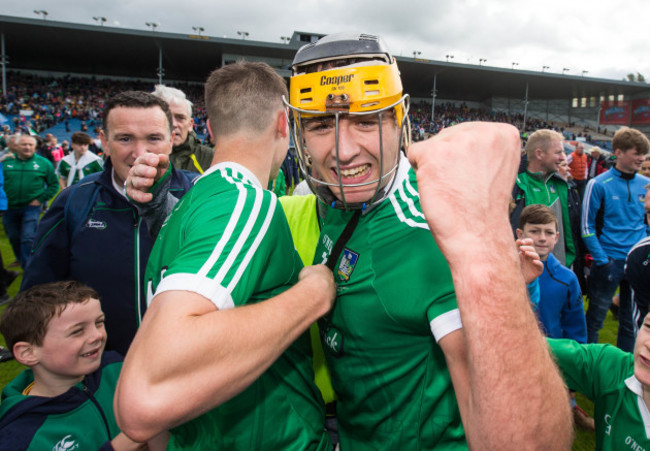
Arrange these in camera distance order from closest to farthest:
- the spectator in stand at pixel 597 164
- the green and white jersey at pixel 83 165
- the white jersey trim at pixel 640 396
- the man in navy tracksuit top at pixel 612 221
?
1. the white jersey trim at pixel 640 396
2. the man in navy tracksuit top at pixel 612 221
3. the green and white jersey at pixel 83 165
4. the spectator in stand at pixel 597 164

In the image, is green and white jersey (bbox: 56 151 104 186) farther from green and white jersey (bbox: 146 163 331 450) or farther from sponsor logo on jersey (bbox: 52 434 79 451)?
green and white jersey (bbox: 146 163 331 450)

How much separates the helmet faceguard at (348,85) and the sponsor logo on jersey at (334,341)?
0.44 meters

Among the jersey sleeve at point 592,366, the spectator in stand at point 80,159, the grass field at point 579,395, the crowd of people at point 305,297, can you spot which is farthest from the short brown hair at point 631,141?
the spectator in stand at point 80,159

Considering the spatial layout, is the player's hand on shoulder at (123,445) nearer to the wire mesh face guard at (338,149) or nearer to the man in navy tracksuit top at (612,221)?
the wire mesh face guard at (338,149)

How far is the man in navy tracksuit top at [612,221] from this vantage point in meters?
4.62

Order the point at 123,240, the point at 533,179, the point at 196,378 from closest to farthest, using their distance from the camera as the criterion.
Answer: the point at 196,378
the point at 123,240
the point at 533,179

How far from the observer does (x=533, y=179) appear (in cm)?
489

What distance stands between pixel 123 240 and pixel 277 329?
5.99ft

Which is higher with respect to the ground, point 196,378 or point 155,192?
point 155,192

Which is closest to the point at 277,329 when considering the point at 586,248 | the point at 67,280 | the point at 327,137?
the point at 327,137

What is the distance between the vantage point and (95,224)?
8.18 ft

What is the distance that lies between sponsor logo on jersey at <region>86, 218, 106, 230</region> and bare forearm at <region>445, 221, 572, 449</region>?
7.56 feet

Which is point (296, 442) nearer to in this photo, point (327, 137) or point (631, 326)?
point (327, 137)

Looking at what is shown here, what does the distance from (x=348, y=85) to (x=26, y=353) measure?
228 cm
